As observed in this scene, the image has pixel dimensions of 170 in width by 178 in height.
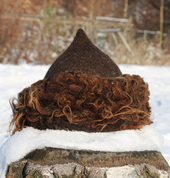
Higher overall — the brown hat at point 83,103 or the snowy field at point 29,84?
the brown hat at point 83,103

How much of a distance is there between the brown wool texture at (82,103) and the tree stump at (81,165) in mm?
164

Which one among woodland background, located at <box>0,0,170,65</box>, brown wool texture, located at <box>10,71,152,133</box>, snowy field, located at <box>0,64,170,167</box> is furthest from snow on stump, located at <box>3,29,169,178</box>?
woodland background, located at <box>0,0,170,65</box>

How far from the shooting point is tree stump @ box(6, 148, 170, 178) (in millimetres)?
1281

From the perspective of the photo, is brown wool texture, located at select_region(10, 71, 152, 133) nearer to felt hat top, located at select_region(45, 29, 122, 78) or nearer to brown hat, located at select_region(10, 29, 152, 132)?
brown hat, located at select_region(10, 29, 152, 132)

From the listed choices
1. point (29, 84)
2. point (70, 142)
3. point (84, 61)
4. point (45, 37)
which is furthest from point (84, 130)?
point (45, 37)

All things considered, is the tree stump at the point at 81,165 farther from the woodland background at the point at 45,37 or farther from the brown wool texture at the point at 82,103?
the woodland background at the point at 45,37

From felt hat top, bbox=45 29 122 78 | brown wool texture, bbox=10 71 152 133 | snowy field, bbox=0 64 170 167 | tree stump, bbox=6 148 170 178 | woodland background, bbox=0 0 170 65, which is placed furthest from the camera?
woodland background, bbox=0 0 170 65

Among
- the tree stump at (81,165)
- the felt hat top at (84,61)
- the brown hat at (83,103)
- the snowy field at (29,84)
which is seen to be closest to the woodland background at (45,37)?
the snowy field at (29,84)

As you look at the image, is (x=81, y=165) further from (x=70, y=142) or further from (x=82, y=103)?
(x=82, y=103)

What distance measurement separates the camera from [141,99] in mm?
1540

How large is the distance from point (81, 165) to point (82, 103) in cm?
34

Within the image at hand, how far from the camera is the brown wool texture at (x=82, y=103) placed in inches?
55.7

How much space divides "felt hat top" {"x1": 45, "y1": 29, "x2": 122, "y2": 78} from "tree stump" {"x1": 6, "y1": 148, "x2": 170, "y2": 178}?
1.67 feet

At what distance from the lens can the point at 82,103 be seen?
1427 mm
